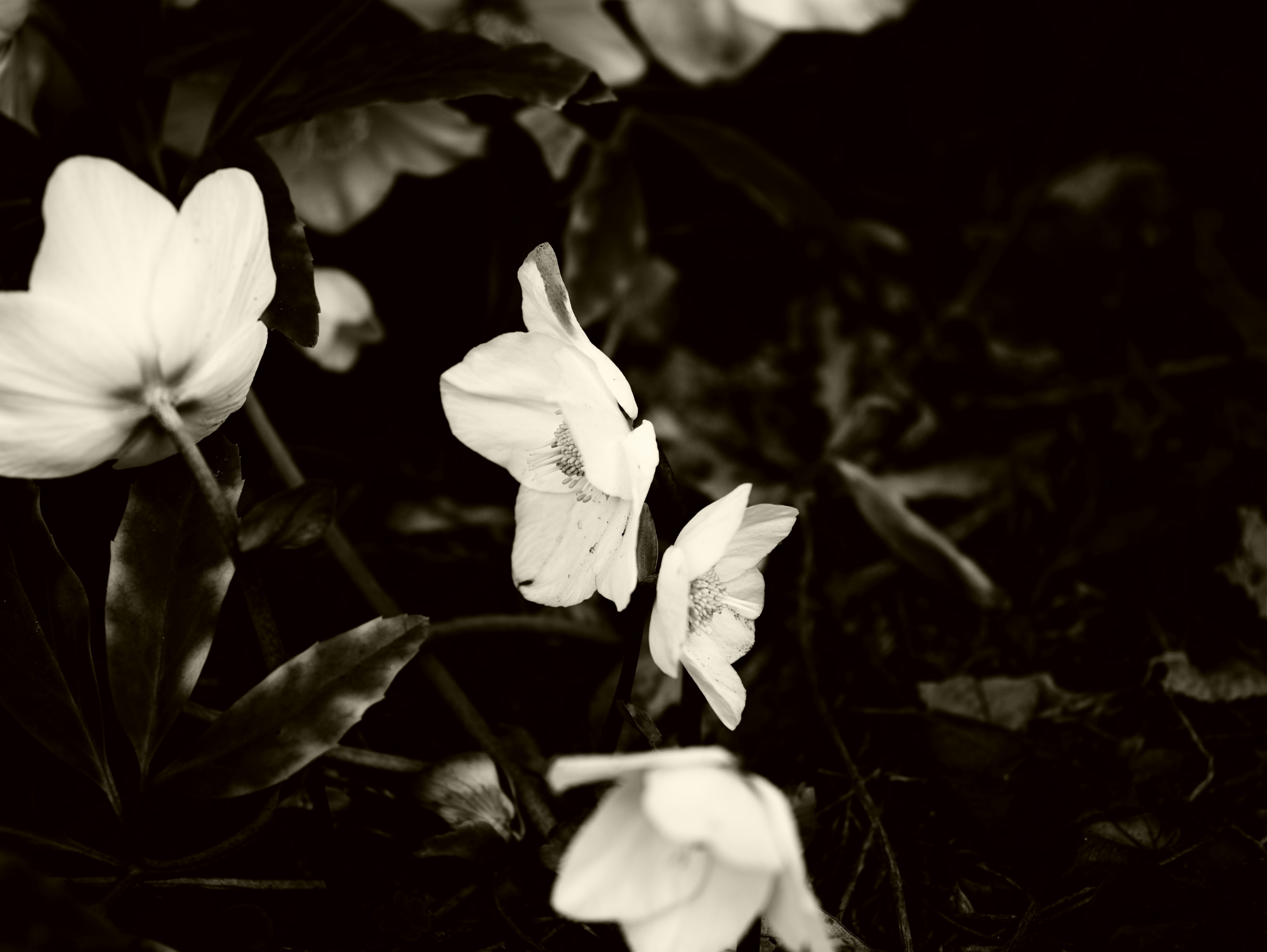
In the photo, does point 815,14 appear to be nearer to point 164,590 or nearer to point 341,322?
point 341,322

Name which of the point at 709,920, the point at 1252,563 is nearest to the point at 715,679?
the point at 709,920

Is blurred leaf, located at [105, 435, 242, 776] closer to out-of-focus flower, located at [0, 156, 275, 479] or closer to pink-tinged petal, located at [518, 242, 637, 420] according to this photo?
out-of-focus flower, located at [0, 156, 275, 479]

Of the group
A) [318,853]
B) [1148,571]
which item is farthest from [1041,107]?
[318,853]

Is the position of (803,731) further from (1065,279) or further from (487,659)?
(1065,279)

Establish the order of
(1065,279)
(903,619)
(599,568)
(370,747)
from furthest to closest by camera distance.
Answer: (1065,279)
(903,619)
(370,747)
(599,568)

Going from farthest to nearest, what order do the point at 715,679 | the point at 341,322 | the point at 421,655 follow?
the point at 341,322, the point at 421,655, the point at 715,679

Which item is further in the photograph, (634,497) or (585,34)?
(585,34)

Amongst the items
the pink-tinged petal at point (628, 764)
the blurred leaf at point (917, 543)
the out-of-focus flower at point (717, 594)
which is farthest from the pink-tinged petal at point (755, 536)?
the blurred leaf at point (917, 543)
